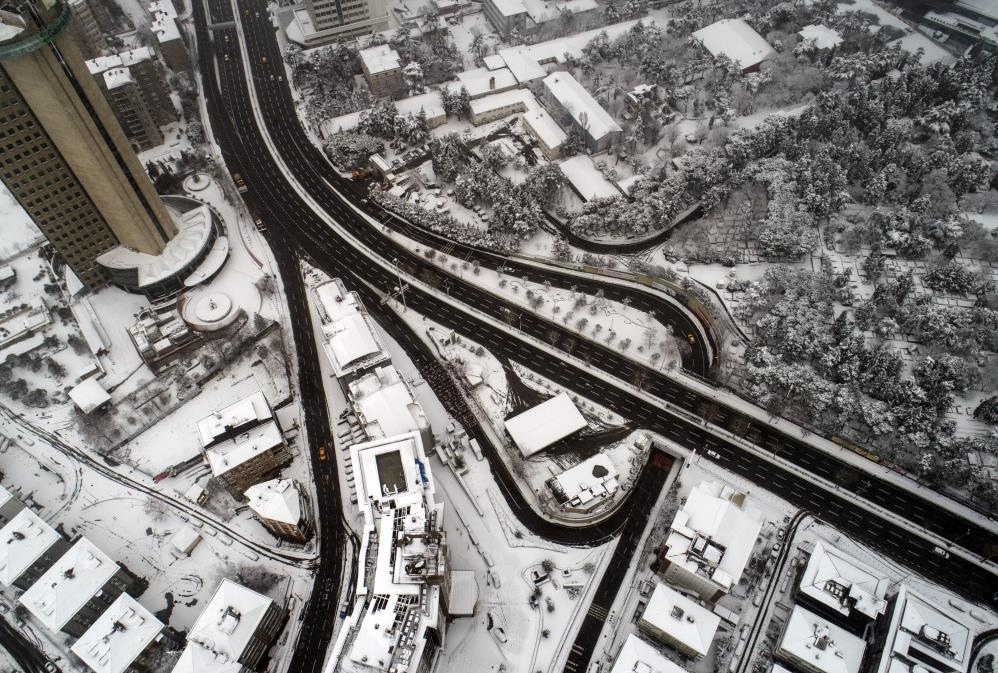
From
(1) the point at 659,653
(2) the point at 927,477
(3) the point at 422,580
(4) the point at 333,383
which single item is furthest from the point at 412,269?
(2) the point at 927,477

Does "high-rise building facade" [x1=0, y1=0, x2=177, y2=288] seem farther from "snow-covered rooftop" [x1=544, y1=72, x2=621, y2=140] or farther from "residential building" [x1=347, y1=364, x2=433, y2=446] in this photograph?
"snow-covered rooftop" [x1=544, y1=72, x2=621, y2=140]

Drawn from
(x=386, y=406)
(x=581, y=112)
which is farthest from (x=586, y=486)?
(x=581, y=112)

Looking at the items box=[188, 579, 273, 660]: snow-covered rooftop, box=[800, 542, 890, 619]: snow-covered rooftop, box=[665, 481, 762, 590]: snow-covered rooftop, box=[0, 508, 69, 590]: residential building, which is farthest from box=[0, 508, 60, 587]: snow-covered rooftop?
box=[800, 542, 890, 619]: snow-covered rooftop

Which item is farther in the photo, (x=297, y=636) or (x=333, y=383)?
(x=333, y=383)

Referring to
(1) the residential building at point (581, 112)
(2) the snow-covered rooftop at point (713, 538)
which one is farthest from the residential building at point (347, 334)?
(1) the residential building at point (581, 112)

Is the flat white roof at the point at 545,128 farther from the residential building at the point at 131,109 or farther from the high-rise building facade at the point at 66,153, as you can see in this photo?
the residential building at the point at 131,109

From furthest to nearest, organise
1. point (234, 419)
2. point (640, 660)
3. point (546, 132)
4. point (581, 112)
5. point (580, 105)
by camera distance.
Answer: point (580, 105) → point (546, 132) → point (581, 112) → point (234, 419) → point (640, 660)

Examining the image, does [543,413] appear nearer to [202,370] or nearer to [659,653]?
[659,653]

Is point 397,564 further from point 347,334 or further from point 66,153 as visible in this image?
point 66,153
